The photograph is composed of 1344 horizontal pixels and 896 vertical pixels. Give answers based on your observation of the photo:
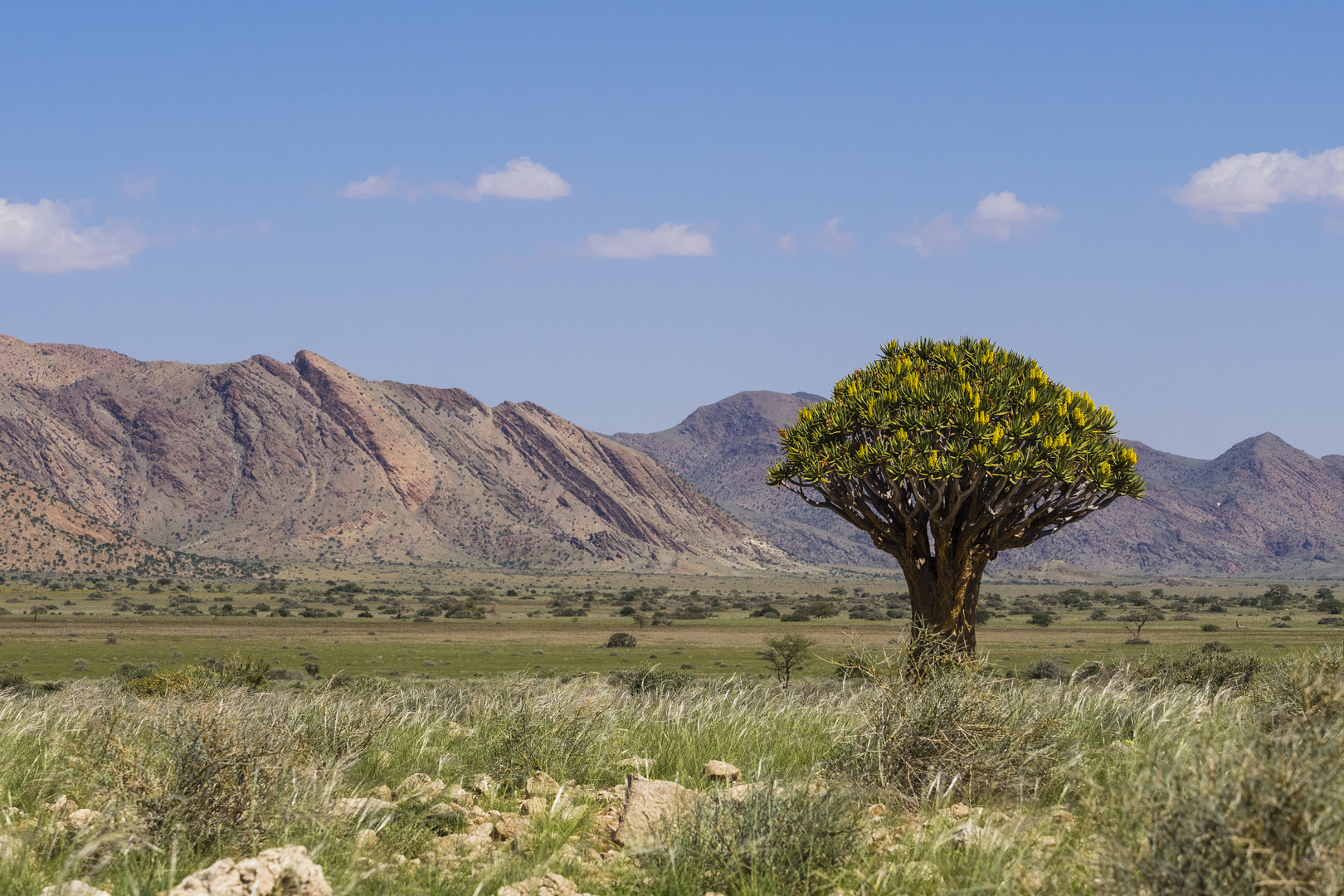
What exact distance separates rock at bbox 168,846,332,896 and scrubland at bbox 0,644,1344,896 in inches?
18.2

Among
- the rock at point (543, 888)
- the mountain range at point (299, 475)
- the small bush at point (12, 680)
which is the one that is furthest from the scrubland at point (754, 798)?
the mountain range at point (299, 475)

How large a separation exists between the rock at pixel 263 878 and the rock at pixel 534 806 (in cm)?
217

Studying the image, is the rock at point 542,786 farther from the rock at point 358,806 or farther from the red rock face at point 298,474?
the red rock face at point 298,474

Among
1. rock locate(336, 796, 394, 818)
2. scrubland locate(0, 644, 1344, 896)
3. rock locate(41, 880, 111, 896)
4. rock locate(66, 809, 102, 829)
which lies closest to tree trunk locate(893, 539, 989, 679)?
scrubland locate(0, 644, 1344, 896)

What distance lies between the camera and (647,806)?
21.0ft

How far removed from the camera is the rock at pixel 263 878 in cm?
441

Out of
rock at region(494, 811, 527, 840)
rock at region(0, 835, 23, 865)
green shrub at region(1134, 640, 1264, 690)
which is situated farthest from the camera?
green shrub at region(1134, 640, 1264, 690)

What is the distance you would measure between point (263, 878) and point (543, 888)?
141 cm

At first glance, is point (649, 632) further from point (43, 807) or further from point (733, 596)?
point (43, 807)

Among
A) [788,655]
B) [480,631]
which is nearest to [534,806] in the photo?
[788,655]

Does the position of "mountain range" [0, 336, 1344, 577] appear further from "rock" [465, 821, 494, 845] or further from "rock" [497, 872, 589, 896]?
"rock" [497, 872, 589, 896]

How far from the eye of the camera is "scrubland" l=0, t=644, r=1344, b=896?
13.1 ft

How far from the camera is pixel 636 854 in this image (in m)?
5.71

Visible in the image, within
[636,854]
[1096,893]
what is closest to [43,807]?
[636,854]
